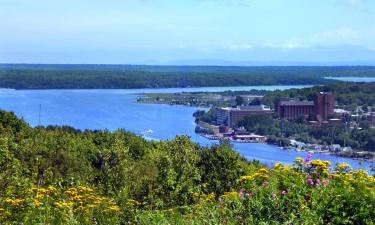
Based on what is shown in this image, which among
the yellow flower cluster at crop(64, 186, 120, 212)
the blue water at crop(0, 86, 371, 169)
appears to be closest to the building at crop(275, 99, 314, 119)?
the blue water at crop(0, 86, 371, 169)

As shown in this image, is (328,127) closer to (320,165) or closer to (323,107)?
(323,107)

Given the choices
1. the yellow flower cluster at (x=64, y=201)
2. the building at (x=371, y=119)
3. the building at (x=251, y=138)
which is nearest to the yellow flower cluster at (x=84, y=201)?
the yellow flower cluster at (x=64, y=201)

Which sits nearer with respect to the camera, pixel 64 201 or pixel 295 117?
pixel 64 201

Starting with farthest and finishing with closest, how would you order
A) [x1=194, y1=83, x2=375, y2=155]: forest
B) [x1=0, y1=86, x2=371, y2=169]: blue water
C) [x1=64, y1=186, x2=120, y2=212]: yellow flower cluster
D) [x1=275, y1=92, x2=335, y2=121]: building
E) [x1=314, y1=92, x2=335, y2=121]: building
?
[x1=0, y1=86, x2=371, y2=169]: blue water → [x1=275, y1=92, x2=335, y2=121]: building → [x1=314, y1=92, x2=335, y2=121]: building → [x1=194, y1=83, x2=375, y2=155]: forest → [x1=64, y1=186, x2=120, y2=212]: yellow flower cluster

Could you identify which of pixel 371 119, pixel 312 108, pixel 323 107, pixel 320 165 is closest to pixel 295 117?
pixel 312 108

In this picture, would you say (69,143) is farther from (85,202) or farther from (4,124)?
(85,202)

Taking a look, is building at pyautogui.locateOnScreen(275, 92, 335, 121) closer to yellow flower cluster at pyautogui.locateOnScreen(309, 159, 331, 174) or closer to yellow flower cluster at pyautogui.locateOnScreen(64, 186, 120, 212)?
yellow flower cluster at pyautogui.locateOnScreen(64, 186, 120, 212)

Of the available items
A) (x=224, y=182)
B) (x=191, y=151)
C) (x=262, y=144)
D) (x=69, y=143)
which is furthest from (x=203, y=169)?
(x=262, y=144)
